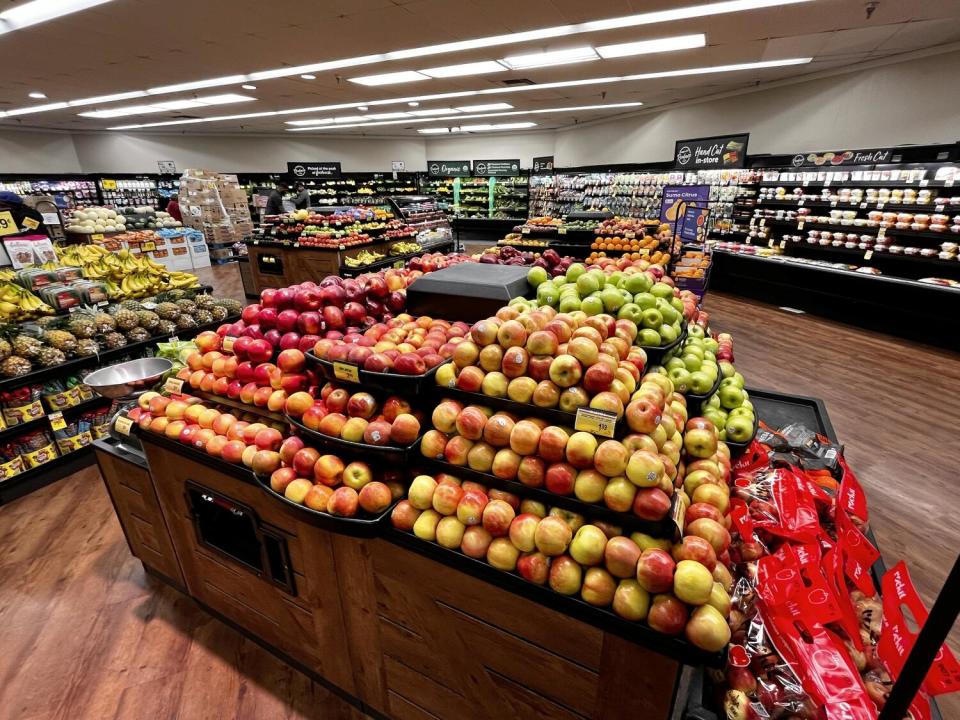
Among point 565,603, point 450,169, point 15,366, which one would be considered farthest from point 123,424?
point 450,169

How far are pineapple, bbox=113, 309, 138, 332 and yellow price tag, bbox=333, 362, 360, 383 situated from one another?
3347 mm

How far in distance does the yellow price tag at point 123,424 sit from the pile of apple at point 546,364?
168 centimetres

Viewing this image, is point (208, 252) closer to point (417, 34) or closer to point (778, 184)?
point (417, 34)

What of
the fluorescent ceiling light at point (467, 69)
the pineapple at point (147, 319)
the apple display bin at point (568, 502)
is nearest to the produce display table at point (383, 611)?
the apple display bin at point (568, 502)

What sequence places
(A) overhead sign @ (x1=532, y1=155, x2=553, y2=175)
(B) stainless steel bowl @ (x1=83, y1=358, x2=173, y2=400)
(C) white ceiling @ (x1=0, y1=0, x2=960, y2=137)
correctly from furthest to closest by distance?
(A) overhead sign @ (x1=532, y1=155, x2=553, y2=175) < (C) white ceiling @ (x1=0, y1=0, x2=960, y2=137) < (B) stainless steel bowl @ (x1=83, y1=358, x2=173, y2=400)

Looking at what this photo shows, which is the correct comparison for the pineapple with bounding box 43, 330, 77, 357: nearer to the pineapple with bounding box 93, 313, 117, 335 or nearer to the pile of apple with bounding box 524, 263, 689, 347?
the pineapple with bounding box 93, 313, 117, 335

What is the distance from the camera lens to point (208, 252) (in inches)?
Result: 484

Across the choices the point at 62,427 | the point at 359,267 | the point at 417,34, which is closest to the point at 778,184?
the point at 417,34

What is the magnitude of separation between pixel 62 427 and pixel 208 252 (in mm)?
10297

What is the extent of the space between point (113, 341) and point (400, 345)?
3343 mm

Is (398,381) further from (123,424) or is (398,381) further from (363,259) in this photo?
(363,259)

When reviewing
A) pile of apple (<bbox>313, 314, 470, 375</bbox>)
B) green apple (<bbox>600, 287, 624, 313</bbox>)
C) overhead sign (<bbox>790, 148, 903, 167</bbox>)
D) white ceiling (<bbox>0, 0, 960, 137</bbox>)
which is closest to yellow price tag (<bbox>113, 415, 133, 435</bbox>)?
pile of apple (<bbox>313, 314, 470, 375</bbox>)

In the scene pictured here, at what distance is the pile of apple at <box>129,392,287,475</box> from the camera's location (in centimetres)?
183

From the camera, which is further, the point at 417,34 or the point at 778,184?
the point at 778,184
